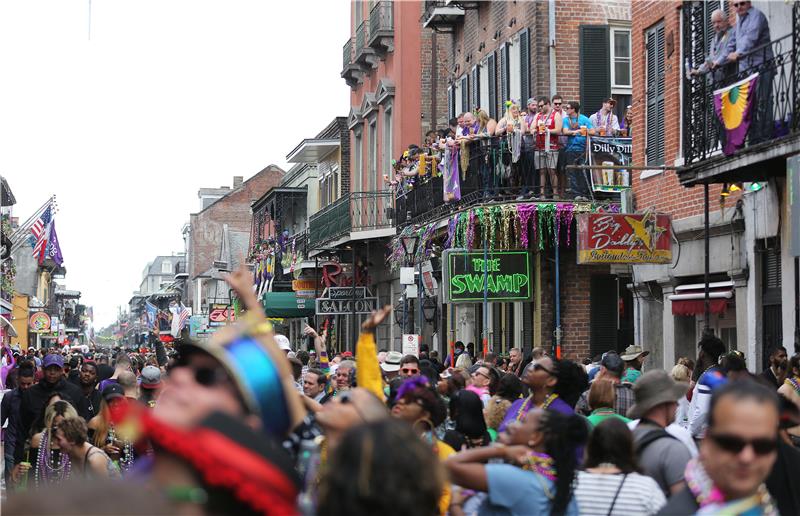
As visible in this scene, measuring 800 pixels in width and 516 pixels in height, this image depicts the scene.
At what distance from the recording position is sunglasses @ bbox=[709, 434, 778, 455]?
4160mm

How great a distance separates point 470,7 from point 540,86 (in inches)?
174

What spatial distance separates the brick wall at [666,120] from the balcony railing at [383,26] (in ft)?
44.9

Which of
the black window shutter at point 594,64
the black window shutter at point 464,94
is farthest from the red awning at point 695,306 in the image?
the black window shutter at point 464,94

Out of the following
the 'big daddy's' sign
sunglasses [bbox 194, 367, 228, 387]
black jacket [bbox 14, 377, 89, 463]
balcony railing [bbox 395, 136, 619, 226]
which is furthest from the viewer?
the 'big daddy's' sign

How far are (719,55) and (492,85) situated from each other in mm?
11899

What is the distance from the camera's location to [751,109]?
48.6 feet

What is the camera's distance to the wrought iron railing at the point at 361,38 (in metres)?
37.1

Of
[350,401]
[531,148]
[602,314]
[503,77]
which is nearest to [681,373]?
[350,401]

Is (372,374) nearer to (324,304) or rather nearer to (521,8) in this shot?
(521,8)

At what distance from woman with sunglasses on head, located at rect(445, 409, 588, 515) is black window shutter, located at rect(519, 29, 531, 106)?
1929cm

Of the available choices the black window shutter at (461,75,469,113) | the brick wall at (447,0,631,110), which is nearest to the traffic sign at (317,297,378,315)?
the black window shutter at (461,75,469,113)

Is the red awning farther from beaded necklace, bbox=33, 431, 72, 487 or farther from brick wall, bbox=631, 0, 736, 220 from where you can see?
beaded necklace, bbox=33, 431, 72, 487

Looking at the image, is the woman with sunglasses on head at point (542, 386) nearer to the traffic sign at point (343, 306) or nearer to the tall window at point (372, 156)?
the traffic sign at point (343, 306)

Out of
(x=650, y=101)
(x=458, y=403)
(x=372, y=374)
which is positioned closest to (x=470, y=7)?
(x=650, y=101)
